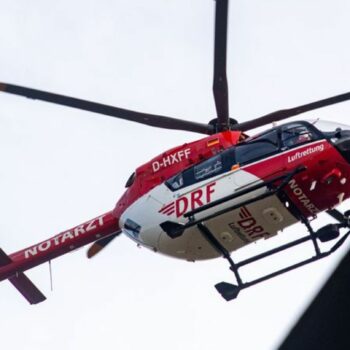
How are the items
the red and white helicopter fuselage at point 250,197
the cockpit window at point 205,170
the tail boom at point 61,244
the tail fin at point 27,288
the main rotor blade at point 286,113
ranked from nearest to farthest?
the red and white helicopter fuselage at point 250,197 → the cockpit window at point 205,170 → the main rotor blade at point 286,113 → the tail boom at point 61,244 → the tail fin at point 27,288

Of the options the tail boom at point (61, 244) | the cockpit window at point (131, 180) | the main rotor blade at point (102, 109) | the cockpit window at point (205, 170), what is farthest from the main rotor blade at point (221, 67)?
the tail boom at point (61, 244)

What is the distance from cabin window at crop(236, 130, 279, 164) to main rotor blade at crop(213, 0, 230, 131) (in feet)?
3.09

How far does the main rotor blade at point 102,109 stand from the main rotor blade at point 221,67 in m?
0.55

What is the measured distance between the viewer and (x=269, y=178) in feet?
30.3

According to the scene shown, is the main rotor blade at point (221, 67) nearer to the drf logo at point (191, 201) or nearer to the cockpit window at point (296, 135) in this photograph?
the cockpit window at point (296, 135)

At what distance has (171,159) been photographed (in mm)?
10594

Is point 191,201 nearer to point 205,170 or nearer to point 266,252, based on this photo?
point 205,170

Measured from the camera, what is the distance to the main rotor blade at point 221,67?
891 cm

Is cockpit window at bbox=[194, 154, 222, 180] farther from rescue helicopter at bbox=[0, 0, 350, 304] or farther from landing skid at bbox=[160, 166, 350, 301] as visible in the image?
landing skid at bbox=[160, 166, 350, 301]

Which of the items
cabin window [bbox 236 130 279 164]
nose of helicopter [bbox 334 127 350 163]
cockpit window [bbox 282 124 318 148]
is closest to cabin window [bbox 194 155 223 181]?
cabin window [bbox 236 130 279 164]

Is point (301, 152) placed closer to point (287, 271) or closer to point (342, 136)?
point (342, 136)

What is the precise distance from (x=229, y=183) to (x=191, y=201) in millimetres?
624

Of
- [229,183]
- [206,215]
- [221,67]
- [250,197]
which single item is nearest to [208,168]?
[229,183]

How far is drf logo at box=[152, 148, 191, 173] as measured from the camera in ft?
34.4
